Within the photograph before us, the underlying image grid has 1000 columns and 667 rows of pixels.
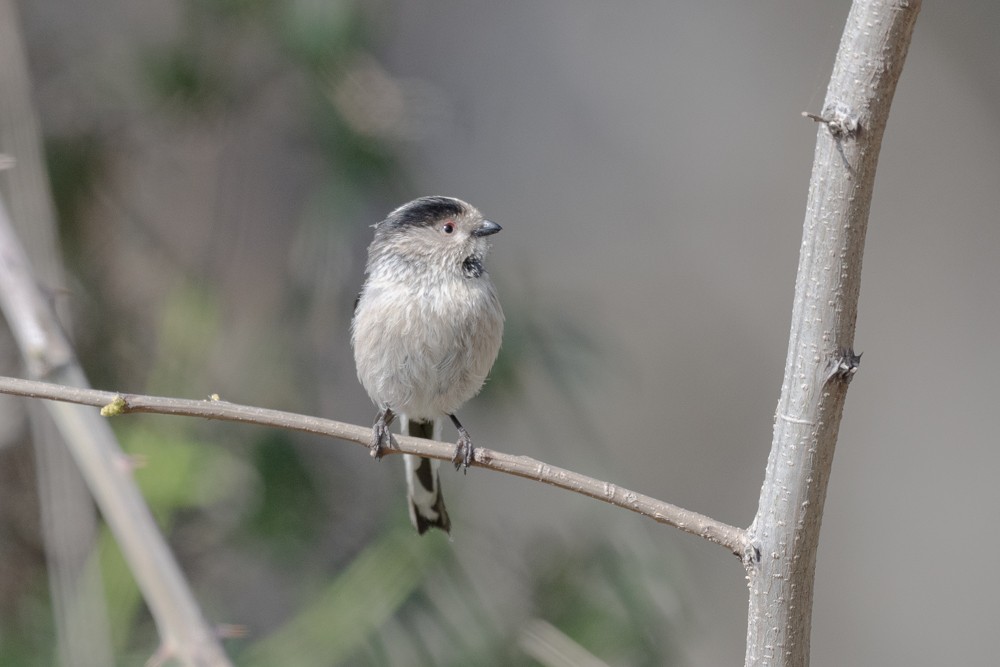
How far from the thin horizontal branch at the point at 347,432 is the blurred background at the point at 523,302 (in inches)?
25.5

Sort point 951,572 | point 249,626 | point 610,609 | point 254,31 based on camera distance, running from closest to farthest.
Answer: point 610,609
point 254,31
point 249,626
point 951,572

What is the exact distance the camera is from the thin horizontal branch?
1.57 meters

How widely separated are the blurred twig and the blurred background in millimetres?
507

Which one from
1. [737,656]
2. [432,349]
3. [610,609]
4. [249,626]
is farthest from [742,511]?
[432,349]

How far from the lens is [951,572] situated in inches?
185

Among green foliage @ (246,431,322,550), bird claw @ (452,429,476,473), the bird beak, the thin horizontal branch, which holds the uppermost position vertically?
the bird beak

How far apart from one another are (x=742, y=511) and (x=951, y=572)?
1.01 m

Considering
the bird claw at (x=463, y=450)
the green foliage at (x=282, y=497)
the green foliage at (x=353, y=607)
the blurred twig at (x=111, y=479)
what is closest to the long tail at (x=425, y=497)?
the green foliage at (x=353, y=607)

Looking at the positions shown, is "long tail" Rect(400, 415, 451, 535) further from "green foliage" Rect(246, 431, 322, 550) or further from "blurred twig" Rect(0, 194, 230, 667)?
"blurred twig" Rect(0, 194, 230, 667)

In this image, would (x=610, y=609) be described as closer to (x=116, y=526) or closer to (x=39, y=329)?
(x=116, y=526)

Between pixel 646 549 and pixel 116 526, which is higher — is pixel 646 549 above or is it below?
above

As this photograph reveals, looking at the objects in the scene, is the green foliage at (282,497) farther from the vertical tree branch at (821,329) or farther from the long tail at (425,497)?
the vertical tree branch at (821,329)

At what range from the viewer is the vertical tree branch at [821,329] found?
1.30m

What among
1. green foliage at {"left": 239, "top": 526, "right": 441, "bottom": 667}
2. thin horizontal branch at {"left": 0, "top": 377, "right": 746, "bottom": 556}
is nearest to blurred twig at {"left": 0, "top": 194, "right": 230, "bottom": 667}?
thin horizontal branch at {"left": 0, "top": 377, "right": 746, "bottom": 556}
